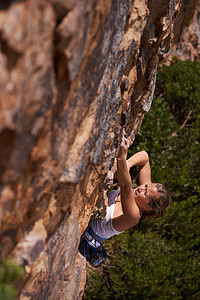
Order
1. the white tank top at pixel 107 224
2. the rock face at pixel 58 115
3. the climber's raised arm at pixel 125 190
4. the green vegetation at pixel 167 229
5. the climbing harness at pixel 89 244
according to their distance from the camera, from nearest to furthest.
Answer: the rock face at pixel 58 115
the climber's raised arm at pixel 125 190
the white tank top at pixel 107 224
the climbing harness at pixel 89 244
the green vegetation at pixel 167 229

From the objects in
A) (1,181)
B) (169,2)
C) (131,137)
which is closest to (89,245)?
(131,137)

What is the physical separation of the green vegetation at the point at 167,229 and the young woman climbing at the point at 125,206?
2.03 meters

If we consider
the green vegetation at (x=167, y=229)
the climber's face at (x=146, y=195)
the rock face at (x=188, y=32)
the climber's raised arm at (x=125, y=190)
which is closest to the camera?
the climber's raised arm at (x=125, y=190)

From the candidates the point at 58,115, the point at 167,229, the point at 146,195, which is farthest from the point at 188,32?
the point at 58,115

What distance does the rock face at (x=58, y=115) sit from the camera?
116 centimetres

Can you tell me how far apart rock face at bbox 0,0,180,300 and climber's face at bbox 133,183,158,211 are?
1.46 feet

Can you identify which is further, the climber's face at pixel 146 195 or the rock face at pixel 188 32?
the rock face at pixel 188 32

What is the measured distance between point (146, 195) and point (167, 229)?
3669 millimetres

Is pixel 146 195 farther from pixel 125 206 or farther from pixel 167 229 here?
pixel 167 229

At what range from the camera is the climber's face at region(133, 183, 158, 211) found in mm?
2744

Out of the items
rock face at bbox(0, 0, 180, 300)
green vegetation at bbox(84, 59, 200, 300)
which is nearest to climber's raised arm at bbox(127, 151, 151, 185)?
rock face at bbox(0, 0, 180, 300)

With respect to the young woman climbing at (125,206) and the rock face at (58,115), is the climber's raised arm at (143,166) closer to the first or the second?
the young woman climbing at (125,206)

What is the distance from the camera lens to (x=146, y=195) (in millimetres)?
2760

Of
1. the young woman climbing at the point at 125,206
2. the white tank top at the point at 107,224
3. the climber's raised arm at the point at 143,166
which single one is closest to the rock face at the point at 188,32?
the climber's raised arm at the point at 143,166
